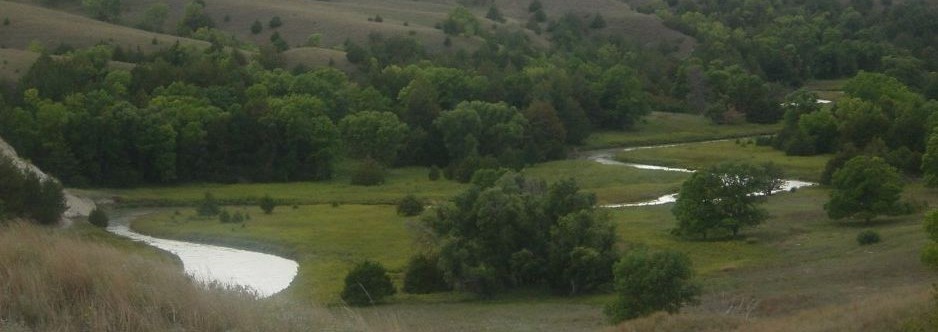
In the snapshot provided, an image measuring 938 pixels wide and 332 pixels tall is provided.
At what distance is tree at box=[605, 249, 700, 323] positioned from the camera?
107 feet

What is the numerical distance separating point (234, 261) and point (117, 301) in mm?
37061

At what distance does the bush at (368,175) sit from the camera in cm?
7456

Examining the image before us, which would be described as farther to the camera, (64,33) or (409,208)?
(64,33)

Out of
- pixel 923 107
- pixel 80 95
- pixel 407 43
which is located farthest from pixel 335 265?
pixel 407 43

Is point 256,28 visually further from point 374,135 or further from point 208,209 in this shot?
point 208,209

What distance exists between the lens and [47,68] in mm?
85438

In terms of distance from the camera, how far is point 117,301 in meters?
11.6

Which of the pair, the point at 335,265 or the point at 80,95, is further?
the point at 80,95

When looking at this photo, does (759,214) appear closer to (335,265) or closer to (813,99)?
(335,265)

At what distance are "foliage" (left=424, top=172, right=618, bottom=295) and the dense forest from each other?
2916 cm

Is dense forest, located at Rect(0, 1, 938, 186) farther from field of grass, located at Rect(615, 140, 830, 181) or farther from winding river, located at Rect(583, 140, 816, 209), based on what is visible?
winding river, located at Rect(583, 140, 816, 209)

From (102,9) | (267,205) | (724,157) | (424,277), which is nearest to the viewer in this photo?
(424,277)

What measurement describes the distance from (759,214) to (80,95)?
143 ft

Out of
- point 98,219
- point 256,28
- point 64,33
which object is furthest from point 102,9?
point 98,219
